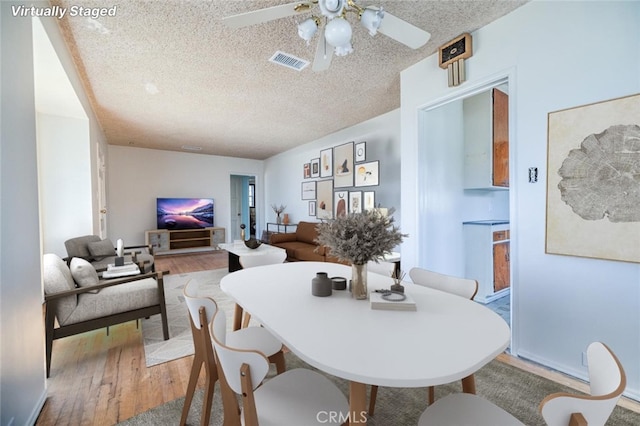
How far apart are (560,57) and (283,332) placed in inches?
97.0

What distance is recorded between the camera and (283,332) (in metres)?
1.03

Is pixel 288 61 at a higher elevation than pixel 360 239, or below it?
higher

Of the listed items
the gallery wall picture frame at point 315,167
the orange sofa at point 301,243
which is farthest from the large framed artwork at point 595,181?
the gallery wall picture frame at point 315,167

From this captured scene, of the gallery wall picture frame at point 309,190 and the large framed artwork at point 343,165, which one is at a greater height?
the large framed artwork at point 343,165

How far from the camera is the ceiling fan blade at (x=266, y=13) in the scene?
57.1 inches

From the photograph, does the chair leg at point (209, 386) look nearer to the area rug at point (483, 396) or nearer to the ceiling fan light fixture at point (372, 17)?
the area rug at point (483, 396)

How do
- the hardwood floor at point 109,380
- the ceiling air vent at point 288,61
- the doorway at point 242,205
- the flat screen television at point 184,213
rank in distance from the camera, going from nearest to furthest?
the hardwood floor at point 109,380 → the ceiling air vent at point 288,61 → the flat screen television at point 184,213 → the doorway at point 242,205

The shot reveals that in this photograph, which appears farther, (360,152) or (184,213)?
(184,213)

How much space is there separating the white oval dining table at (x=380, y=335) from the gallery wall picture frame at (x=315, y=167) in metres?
4.73

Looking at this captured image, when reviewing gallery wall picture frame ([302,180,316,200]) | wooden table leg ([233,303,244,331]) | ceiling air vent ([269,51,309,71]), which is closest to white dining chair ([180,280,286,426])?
wooden table leg ([233,303,244,331])

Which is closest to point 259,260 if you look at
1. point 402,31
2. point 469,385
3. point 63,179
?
point 469,385

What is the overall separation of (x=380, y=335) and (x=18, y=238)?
180cm

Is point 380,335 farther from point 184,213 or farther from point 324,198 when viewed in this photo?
point 184,213

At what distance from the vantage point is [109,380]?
1.90 metres
